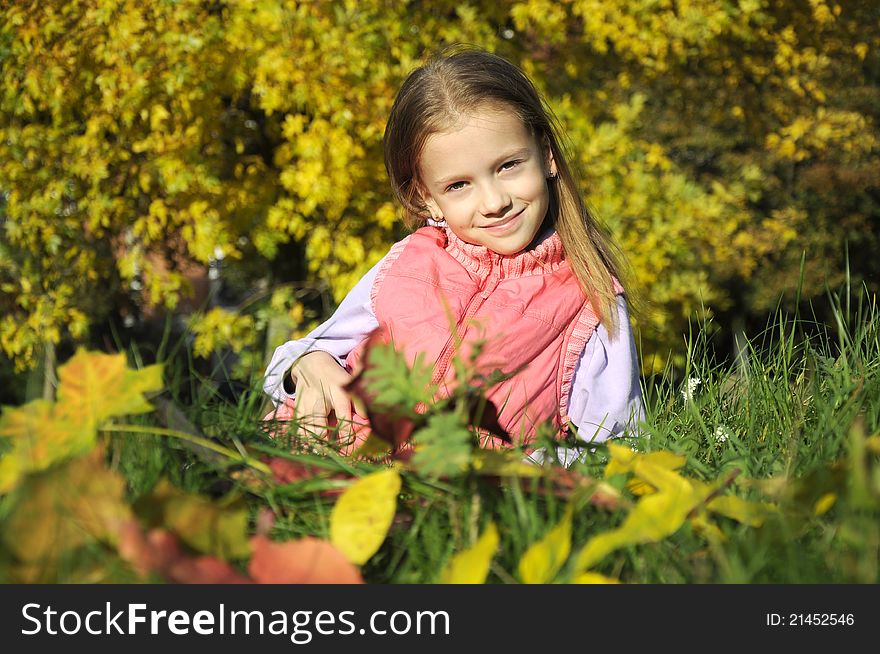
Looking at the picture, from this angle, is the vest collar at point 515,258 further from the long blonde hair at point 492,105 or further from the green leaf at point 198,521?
the green leaf at point 198,521

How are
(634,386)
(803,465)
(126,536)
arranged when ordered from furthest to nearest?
1. (634,386)
2. (803,465)
3. (126,536)

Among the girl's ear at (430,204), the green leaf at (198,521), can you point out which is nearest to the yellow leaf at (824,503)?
the green leaf at (198,521)

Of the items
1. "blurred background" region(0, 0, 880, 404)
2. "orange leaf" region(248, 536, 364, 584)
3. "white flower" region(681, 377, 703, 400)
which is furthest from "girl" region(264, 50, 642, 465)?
"blurred background" region(0, 0, 880, 404)

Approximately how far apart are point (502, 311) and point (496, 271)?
13cm

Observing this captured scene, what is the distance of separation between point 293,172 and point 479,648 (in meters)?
4.00

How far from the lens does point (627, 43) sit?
466cm

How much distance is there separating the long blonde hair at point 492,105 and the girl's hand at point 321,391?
0.57 metres

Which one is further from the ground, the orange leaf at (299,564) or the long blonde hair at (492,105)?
the long blonde hair at (492,105)

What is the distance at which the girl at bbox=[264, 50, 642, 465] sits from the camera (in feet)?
6.75

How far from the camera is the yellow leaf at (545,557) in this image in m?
0.88

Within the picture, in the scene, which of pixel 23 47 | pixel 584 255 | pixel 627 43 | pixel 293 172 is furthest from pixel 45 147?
pixel 584 255

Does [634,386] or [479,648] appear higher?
[634,386]

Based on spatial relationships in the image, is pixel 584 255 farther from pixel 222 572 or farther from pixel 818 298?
pixel 818 298

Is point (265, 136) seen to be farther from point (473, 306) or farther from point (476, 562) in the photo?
point (476, 562)
